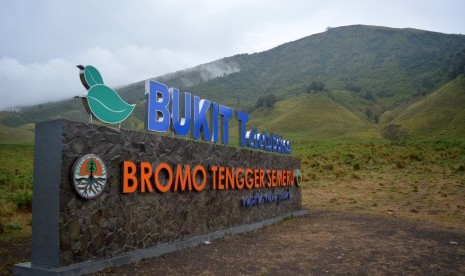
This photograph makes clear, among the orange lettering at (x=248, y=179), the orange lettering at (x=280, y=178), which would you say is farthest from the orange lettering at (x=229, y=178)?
the orange lettering at (x=280, y=178)

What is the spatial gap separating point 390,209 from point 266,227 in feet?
29.0

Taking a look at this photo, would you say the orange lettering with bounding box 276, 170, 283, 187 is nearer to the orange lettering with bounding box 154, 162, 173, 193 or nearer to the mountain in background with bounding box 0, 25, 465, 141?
the orange lettering with bounding box 154, 162, 173, 193

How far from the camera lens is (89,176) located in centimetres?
764

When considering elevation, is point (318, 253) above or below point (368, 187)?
below

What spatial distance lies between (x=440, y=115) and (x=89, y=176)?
Answer: 7327 centimetres

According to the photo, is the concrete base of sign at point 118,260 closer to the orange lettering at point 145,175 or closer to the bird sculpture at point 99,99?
the orange lettering at point 145,175

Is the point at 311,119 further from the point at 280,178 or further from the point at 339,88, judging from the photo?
the point at 280,178

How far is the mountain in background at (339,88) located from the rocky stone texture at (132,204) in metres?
54.9

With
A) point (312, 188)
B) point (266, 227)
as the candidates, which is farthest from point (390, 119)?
point (266, 227)

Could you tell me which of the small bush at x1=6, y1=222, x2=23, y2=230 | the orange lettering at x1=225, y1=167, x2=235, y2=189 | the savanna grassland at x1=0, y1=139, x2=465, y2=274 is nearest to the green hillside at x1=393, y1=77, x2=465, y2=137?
the savanna grassland at x1=0, y1=139, x2=465, y2=274

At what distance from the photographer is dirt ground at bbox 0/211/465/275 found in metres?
8.42

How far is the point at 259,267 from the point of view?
8.65 metres

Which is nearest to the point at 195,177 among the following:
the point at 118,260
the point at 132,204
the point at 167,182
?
the point at 167,182

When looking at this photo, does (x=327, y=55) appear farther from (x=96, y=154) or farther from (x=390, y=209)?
(x=96, y=154)
